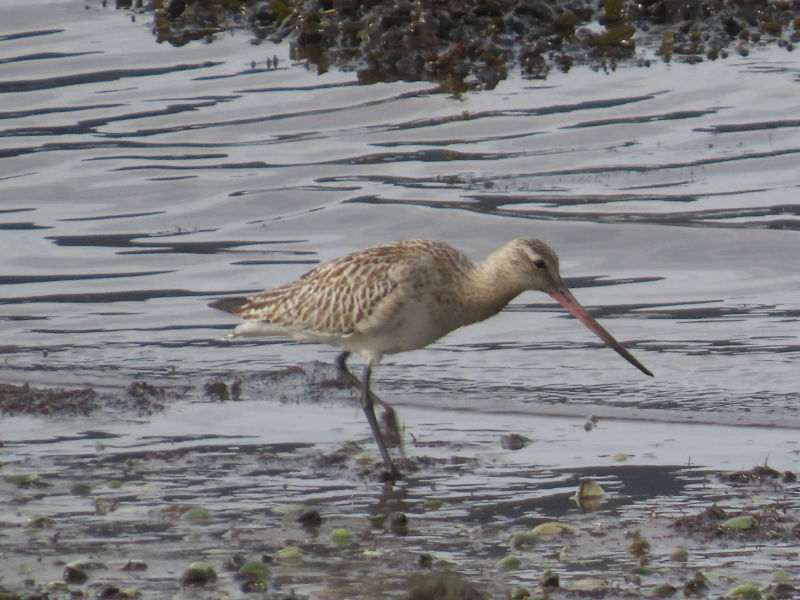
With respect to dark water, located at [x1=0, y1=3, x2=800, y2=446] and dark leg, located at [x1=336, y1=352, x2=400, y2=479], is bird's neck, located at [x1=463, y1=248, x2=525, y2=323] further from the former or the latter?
dark water, located at [x1=0, y1=3, x2=800, y2=446]

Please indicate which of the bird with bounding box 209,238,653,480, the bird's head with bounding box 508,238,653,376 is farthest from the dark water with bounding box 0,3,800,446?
the bird's head with bounding box 508,238,653,376

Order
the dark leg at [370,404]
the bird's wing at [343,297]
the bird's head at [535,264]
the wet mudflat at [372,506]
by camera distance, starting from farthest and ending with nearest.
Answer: the bird's wing at [343,297] < the bird's head at [535,264] < the dark leg at [370,404] < the wet mudflat at [372,506]

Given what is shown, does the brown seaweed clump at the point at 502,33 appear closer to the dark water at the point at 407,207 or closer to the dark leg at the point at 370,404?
the dark water at the point at 407,207

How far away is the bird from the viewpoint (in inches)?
306

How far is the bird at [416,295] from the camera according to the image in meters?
7.76

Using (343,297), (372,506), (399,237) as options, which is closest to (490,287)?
(343,297)

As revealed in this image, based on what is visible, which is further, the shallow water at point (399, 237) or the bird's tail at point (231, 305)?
the bird's tail at point (231, 305)

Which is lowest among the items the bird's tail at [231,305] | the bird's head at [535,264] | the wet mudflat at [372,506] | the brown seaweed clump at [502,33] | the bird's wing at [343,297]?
the wet mudflat at [372,506]

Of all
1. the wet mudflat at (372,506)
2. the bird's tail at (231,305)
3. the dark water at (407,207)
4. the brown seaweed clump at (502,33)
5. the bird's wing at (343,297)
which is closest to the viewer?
the wet mudflat at (372,506)

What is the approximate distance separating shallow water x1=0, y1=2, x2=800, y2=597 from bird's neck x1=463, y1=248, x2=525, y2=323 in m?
0.61

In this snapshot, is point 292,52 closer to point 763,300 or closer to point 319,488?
point 763,300

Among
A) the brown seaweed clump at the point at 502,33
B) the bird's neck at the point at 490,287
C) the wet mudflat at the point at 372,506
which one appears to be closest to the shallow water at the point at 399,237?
the wet mudflat at the point at 372,506

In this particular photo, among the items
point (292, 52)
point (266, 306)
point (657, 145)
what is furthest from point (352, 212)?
point (292, 52)

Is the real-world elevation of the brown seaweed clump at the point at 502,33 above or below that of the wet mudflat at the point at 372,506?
above
